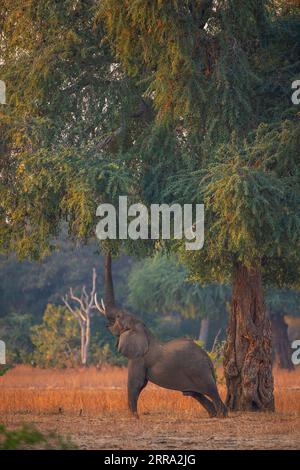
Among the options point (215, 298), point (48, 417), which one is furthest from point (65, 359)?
point (48, 417)

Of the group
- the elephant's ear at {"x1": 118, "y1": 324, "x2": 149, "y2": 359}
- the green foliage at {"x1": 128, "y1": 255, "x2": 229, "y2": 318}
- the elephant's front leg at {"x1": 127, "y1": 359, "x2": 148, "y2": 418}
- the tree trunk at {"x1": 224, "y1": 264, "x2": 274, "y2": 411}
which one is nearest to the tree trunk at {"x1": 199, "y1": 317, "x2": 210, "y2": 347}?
the green foliage at {"x1": 128, "y1": 255, "x2": 229, "y2": 318}

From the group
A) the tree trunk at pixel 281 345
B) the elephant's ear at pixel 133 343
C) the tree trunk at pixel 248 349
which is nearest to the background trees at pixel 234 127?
the tree trunk at pixel 248 349

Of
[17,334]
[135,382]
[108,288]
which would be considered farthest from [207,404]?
[17,334]

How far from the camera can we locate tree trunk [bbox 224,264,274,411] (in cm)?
2194

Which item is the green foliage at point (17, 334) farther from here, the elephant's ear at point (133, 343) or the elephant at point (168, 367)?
the elephant at point (168, 367)

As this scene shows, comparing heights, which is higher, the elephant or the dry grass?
the elephant

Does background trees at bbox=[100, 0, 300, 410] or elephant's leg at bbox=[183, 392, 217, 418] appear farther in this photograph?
elephant's leg at bbox=[183, 392, 217, 418]

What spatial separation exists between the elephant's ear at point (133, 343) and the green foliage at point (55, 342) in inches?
965

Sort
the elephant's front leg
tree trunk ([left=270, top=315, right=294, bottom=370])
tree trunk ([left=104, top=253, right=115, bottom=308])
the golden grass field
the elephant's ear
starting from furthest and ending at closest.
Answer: tree trunk ([left=270, top=315, right=294, bottom=370])
tree trunk ([left=104, top=253, right=115, bottom=308])
the elephant's ear
the elephant's front leg
the golden grass field

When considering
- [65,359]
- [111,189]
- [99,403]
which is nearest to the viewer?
[111,189]

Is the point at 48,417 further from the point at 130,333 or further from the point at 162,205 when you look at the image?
the point at 162,205

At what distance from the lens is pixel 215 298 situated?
48156mm

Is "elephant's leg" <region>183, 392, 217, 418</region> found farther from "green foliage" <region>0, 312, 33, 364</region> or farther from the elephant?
"green foliage" <region>0, 312, 33, 364</region>

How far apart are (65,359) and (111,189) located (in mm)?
26288
